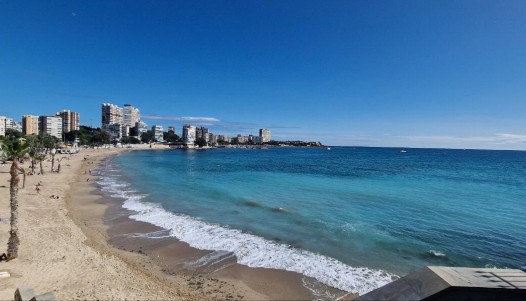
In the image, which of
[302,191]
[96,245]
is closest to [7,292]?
[96,245]

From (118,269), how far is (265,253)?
6.33 meters

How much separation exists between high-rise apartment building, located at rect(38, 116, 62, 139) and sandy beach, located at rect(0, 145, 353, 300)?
199994 mm

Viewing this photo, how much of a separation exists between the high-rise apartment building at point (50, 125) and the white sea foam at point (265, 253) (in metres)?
202

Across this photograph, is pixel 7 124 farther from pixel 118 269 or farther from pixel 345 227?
pixel 345 227

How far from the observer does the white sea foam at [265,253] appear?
10.9 meters

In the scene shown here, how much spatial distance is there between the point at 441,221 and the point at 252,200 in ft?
49.4

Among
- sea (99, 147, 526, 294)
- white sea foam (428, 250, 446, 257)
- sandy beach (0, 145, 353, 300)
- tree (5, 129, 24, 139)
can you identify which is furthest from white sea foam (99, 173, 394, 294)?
tree (5, 129, 24, 139)

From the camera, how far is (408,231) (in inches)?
673

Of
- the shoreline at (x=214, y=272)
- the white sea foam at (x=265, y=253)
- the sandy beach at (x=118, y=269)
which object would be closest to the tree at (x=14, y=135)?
the sandy beach at (x=118, y=269)

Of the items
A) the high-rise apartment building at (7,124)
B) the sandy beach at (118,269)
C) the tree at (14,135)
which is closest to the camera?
the sandy beach at (118,269)

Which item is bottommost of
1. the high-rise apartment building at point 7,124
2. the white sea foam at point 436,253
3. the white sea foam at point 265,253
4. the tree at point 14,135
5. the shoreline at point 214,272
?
the shoreline at point 214,272

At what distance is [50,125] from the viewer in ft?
590

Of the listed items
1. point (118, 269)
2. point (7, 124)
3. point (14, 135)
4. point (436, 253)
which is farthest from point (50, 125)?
point (436, 253)

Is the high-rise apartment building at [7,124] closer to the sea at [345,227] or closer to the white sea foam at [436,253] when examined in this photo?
the sea at [345,227]
